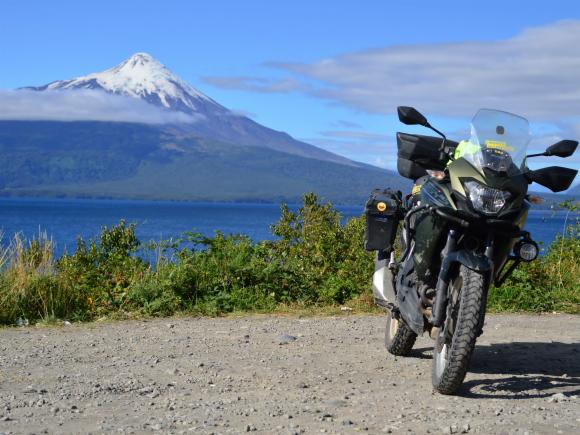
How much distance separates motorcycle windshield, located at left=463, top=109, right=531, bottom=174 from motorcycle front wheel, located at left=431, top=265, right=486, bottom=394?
2.13 ft

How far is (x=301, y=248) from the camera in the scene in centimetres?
1046

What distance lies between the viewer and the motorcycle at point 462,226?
17.0 ft

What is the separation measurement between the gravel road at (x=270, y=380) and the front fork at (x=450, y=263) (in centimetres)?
51

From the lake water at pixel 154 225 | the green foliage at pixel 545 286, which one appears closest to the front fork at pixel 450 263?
the green foliage at pixel 545 286

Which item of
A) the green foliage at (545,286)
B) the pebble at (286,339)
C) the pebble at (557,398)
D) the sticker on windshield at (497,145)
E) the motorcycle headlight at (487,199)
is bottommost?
the pebble at (286,339)

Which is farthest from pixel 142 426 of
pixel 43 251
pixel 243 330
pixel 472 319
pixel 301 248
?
pixel 301 248

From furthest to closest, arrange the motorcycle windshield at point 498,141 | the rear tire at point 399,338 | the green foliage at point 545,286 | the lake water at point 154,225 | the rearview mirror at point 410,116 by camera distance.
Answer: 1. the lake water at point 154,225
2. the green foliage at point 545,286
3. the rear tire at point 399,338
4. the rearview mirror at point 410,116
5. the motorcycle windshield at point 498,141

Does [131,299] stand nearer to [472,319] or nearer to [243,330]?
[243,330]

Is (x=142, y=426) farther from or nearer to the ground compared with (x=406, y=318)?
nearer to the ground

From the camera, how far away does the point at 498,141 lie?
18.1ft

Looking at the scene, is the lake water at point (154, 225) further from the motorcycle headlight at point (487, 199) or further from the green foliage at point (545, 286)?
the motorcycle headlight at point (487, 199)

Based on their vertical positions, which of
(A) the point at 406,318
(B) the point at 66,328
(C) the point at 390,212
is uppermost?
(C) the point at 390,212

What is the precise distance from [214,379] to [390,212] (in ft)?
5.97

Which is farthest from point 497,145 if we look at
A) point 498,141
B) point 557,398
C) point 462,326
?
point 557,398
